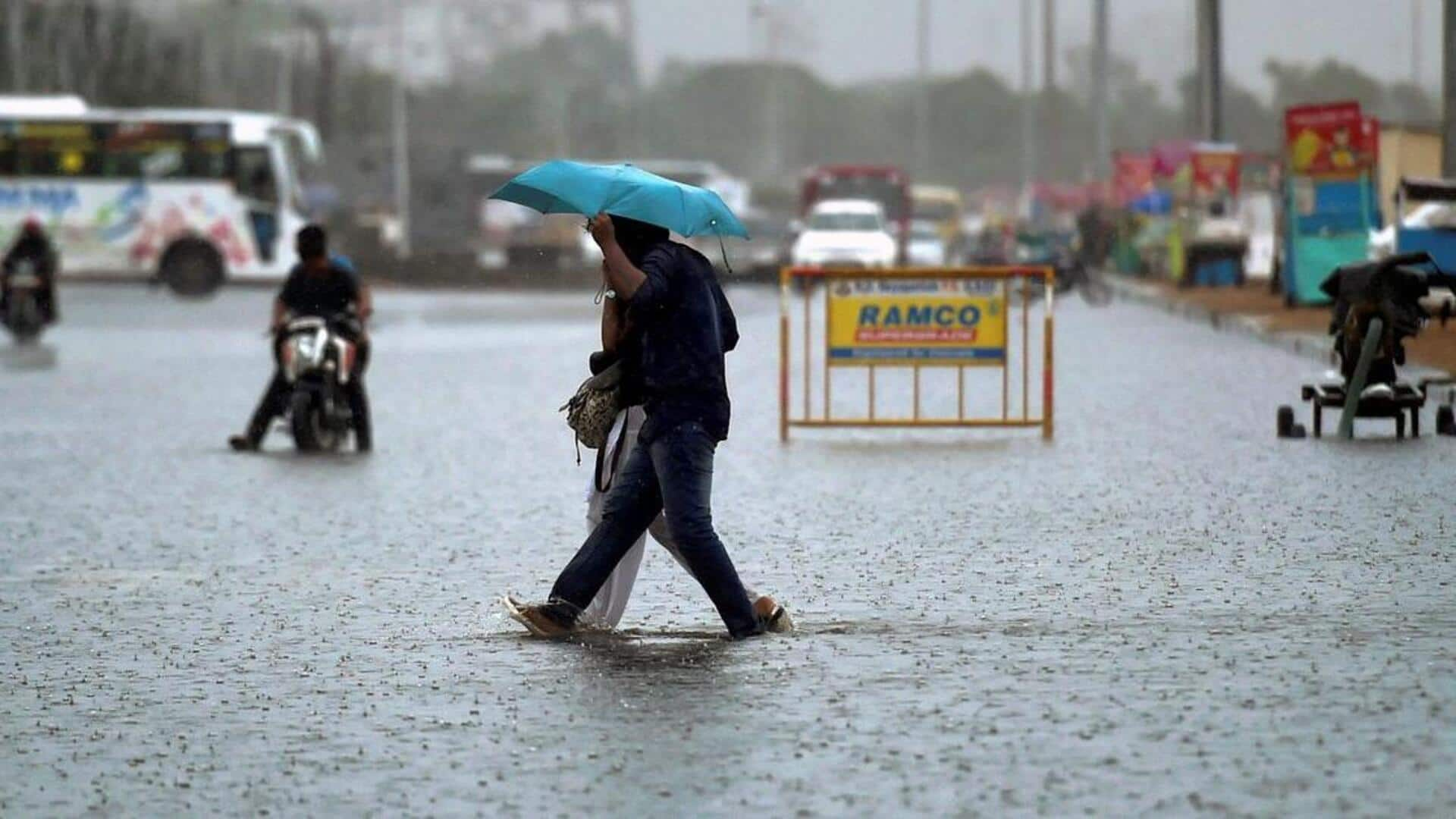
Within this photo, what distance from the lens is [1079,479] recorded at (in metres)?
15.8

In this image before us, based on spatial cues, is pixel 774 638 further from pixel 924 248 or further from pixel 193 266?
pixel 924 248

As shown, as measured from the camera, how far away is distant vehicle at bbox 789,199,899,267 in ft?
180

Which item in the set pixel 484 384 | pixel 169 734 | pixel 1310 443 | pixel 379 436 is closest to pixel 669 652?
pixel 169 734

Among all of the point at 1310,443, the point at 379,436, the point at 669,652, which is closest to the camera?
the point at 669,652

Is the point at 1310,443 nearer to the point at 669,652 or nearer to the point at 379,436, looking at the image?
the point at 379,436

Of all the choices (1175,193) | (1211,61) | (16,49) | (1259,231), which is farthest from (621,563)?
(16,49)

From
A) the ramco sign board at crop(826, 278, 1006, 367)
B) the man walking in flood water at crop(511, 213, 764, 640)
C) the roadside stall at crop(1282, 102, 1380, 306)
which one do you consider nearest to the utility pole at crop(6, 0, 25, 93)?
the roadside stall at crop(1282, 102, 1380, 306)

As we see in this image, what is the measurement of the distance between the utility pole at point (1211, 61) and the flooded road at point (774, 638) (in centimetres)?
3048

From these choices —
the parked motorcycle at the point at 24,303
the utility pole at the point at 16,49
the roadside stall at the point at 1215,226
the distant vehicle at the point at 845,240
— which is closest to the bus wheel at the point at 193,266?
the distant vehicle at the point at 845,240

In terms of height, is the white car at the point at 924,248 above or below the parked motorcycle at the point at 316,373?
below

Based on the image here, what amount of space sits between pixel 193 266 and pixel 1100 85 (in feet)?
72.5

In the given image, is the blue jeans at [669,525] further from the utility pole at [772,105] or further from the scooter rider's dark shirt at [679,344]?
the utility pole at [772,105]

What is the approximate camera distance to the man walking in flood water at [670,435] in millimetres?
9516

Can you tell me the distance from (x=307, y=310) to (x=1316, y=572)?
28.6 feet
